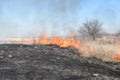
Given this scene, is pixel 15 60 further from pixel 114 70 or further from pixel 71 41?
pixel 71 41

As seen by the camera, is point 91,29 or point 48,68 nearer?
point 48,68

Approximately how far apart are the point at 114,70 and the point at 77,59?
227 centimetres

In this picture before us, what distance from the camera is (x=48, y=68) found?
40.4 ft

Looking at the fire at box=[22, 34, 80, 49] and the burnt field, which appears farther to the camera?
the fire at box=[22, 34, 80, 49]

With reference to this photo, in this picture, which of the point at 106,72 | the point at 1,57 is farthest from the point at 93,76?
the point at 1,57

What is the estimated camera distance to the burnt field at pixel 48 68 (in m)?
11.1

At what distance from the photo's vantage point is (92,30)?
117ft

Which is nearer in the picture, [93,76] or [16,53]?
[93,76]

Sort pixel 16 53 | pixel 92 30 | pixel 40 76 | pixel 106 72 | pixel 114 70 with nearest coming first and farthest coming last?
pixel 40 76
pixel 106 72
pixel 114 70
pixel 16 53
pixel 92 30

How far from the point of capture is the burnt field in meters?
11.1

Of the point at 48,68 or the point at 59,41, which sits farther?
the point at 59,41

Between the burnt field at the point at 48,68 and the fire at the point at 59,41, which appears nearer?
the burnt field at the point at 48,68

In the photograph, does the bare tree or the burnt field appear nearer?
the burnt field

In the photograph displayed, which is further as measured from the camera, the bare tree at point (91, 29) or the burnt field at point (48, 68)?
the bare tree at point (91, 29)
